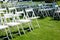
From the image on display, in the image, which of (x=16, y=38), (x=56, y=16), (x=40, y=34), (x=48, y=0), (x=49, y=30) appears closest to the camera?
(x=16, y=38)

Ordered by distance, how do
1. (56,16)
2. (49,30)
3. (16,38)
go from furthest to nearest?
(56,16)
(49,30)
(16,38)

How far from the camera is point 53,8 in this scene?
45.7 ft

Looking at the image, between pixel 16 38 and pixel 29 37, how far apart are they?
57cm

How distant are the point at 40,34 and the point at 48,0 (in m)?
11.9

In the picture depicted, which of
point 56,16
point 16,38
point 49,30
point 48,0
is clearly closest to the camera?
point 16,38

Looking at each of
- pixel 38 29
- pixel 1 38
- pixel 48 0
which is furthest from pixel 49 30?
pixel 48 0

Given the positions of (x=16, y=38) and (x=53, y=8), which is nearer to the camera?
(x=16, y=38)

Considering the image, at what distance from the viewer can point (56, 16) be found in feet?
43.5

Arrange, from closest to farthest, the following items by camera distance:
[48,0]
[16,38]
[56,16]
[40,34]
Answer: [16,38] < [40,34] < [56,16] < [48,0]

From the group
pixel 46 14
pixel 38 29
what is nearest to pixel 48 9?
pixel 46 14

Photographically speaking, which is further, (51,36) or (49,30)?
(49,30)

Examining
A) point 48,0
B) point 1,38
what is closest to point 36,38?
point 1,38

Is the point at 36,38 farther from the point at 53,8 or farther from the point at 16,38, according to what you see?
the point at 53,8

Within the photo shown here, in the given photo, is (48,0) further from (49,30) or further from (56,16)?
(49,30)
